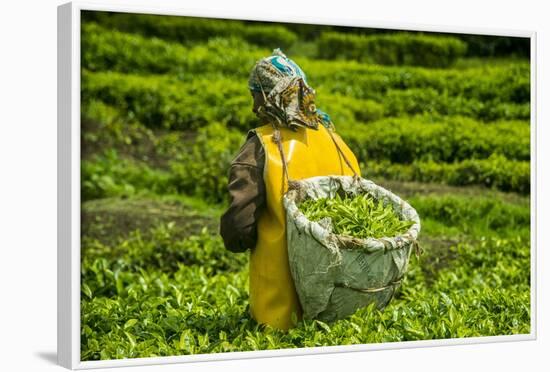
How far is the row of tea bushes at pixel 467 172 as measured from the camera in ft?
26.2

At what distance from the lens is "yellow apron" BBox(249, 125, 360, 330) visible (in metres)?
5.31

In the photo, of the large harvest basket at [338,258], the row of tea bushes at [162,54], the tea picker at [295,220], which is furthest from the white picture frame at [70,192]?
the row of tea bushes at [162,54]

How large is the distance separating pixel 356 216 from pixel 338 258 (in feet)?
0.88

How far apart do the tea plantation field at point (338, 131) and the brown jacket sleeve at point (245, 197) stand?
0.89m

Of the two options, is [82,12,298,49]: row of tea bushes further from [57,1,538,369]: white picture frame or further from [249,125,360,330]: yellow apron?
[249,125,360,330]: yellow apron

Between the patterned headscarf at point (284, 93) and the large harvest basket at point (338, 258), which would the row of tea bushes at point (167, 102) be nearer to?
the patterned headscarf at point (284, 93)

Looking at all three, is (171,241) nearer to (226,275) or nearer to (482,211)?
(226,275)

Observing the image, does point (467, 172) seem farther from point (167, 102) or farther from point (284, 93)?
point (284, 93)

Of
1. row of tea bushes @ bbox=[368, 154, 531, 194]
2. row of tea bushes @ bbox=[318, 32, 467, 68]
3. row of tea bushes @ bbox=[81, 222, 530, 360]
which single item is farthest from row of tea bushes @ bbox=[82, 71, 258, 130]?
row of tea bushes @ bbox=[81, 222, 530, 360]

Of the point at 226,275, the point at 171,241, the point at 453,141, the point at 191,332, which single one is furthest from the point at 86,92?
the point at 191,332

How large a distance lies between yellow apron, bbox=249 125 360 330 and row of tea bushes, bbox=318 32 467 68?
3.29 m

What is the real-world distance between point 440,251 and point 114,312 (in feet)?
9.36

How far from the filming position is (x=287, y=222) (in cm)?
523

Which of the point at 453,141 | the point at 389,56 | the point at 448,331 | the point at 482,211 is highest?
the point at 389,56
